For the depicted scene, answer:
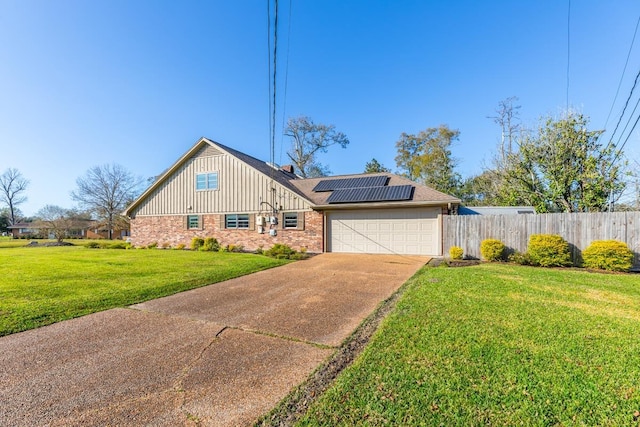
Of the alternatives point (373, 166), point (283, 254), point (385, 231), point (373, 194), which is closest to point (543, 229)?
point (385, 231)

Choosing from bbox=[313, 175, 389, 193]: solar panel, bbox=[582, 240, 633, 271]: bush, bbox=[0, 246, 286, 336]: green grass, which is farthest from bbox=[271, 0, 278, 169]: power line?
bbox=[582, 240, 633, 271]: bush

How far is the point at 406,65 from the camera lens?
13.8 meters

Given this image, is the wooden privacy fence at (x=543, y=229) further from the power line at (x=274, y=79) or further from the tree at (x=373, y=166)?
the tree at (x=373, y=166)

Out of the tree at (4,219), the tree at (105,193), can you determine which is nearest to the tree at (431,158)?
the tree at (105,193)

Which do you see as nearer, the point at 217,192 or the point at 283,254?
the point at 283,254

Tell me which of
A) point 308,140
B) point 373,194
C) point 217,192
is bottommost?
point 373,194

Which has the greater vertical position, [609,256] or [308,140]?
[308,140]

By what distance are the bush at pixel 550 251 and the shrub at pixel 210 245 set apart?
13.5 metres

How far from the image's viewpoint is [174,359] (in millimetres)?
3018

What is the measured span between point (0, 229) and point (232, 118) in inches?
2604

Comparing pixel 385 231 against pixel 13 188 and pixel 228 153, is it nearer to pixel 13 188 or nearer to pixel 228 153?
pixel 228 153

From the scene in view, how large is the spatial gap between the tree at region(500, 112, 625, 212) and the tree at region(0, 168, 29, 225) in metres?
70.4

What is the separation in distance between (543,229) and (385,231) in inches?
220

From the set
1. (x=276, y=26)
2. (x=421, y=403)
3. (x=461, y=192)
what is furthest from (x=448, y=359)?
(x=461, y=192)
